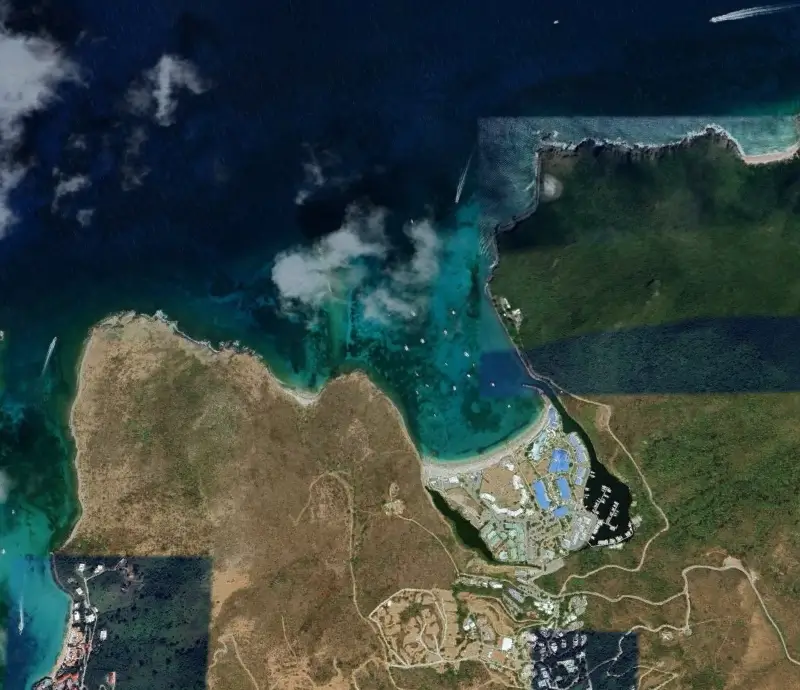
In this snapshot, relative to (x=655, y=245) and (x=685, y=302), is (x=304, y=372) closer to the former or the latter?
(x=655, y=245)

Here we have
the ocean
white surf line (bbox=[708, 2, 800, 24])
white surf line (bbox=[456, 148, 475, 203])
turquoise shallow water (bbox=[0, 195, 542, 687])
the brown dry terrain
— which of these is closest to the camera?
the brown dry terrain

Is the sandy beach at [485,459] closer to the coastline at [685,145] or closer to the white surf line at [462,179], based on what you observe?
the white surf line at [462,179]

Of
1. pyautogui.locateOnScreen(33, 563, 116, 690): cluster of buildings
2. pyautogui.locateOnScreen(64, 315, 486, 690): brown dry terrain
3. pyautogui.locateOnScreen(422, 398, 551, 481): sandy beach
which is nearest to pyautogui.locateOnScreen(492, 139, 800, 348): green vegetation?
pyautogui.locateOnScreen(422, 398, 551, 481): sandy beach

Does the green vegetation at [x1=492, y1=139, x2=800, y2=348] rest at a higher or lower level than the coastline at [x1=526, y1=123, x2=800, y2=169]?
lower

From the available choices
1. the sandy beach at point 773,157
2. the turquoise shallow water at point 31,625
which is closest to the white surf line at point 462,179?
the sandy beach at point 773,157

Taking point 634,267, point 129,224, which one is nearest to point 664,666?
point 634,267

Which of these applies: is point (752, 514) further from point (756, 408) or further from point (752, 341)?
point (752, 341)

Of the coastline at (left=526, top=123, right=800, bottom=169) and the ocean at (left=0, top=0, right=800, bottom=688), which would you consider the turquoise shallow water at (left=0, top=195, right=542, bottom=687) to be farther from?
the coastline at (left=526, top=123, right=800, bottom=169)
